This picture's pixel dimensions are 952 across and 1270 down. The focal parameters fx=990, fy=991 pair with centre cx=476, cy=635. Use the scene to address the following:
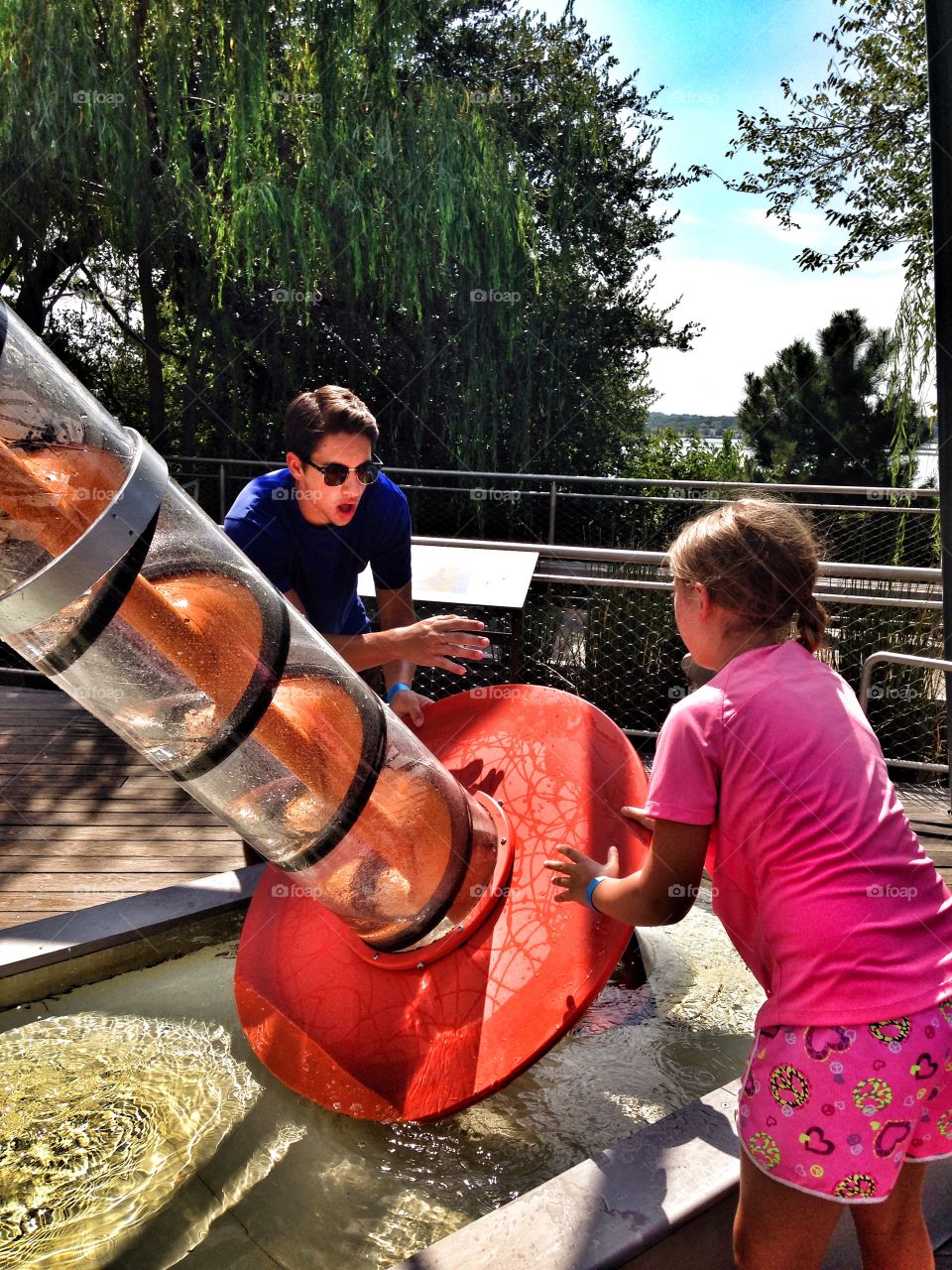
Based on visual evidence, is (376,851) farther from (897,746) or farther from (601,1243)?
(897,746)

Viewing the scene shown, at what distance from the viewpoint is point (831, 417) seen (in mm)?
15430

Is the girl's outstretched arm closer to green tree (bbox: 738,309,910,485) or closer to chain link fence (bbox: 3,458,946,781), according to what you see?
chain link fence (bbox: 3,458,946,781)

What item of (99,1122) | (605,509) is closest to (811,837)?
(99,1122)

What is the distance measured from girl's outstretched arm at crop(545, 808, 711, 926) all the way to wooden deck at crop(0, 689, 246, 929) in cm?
219

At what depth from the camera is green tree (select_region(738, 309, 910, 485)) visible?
48.9 feet

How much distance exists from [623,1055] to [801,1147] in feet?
3.38

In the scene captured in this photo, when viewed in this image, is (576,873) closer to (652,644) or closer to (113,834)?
(113,834)

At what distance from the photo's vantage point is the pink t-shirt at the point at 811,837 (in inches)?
52.9

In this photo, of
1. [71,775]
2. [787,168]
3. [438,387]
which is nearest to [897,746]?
[71,775]

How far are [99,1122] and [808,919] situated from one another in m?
1.47

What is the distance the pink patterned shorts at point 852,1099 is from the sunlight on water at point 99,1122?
1.14m

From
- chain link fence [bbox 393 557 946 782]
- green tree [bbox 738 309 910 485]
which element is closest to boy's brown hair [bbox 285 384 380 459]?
chain link fence [bbox 393 557 946 782]

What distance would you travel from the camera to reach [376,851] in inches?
71.8

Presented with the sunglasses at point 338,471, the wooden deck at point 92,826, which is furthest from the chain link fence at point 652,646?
the sunglasses at point 338,471
